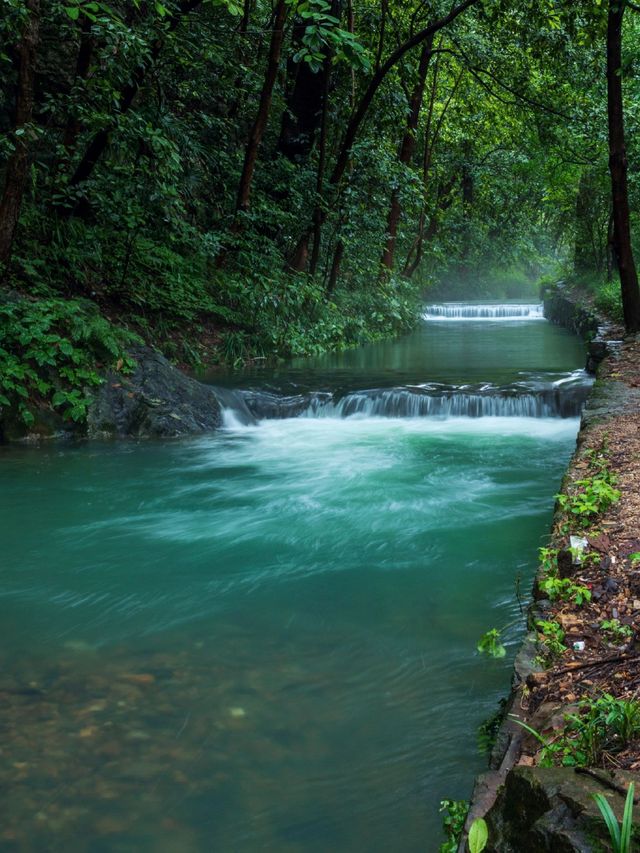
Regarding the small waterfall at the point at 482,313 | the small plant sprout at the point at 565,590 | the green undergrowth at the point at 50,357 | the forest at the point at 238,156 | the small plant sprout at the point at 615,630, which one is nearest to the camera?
the small plant sprout at the point at 615,630

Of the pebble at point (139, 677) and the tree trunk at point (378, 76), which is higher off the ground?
the tree trunk at point (378, 76)

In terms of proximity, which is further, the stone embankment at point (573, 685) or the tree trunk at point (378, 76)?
the tree trunk at point (378, 76)

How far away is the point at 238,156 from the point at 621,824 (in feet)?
50.9

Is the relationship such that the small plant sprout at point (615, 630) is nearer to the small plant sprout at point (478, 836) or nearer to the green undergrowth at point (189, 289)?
the small plant sprout at point (478, 836)

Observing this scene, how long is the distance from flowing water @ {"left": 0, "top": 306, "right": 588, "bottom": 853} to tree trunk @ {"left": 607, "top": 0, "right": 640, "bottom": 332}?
3301 mm

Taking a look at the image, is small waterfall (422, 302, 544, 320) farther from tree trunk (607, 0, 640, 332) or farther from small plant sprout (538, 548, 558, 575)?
small plant sprout (538, 548, 558, 575)

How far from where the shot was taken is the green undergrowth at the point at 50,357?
9.10m

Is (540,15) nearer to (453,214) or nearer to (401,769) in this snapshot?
(401,769)

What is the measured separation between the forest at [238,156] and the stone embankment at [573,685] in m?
5.44

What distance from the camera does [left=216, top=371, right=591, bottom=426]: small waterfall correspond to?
456 inches

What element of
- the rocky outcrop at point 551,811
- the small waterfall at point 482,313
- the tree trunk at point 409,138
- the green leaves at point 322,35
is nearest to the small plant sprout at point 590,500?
the rocky outcrop at point 551,811

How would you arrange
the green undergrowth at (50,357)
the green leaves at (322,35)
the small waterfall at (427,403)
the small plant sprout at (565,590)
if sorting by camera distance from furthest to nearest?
1. the small waterfall at (427,403)
2. the green undergrowth at (50,357)
3. the green leaves at (322,35)
4. the small plant sprout at (565,590)

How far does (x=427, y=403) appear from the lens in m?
11.8

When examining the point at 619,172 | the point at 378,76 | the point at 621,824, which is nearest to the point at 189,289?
the point at 378,76
